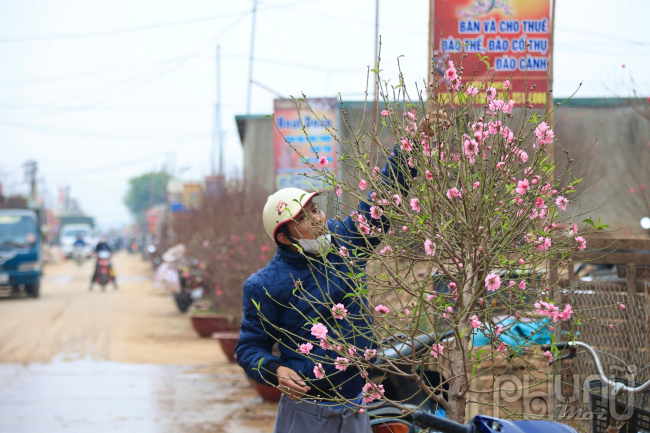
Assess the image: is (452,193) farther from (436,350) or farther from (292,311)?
(292,311)

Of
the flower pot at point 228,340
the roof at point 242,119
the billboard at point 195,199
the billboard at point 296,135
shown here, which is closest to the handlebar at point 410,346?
the flower pot at point 228,340

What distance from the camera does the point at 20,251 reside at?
20672mm

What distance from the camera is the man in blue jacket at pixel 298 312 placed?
3025mm

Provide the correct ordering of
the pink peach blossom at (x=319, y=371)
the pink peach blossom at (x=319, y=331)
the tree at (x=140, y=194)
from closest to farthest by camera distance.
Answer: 1. the pink peach blossom at (x=319, y=331)
2. the pink peach blossom at (x=319, y=371)
3. the tree at (x=140, y=194)

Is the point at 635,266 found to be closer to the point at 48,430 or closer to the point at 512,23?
the point at 512,23

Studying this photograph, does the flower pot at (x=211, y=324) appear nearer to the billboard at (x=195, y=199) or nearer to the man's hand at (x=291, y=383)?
the man's hand at (x=291, y=383)

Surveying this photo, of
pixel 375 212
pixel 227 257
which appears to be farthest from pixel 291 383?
pixel 227 257

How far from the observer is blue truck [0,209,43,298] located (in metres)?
20.4

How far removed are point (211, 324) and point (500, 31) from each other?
27.2 ft

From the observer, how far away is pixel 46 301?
20.4 meters

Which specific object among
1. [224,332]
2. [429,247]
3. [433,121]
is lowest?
[224,332]

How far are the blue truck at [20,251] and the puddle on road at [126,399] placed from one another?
1107 cm

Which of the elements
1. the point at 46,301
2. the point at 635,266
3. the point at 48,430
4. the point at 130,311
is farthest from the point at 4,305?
the point at 635,266

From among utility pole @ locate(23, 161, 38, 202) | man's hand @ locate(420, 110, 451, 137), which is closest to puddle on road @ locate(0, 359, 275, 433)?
man's hand @ locate(420, 110, 451, 137)
